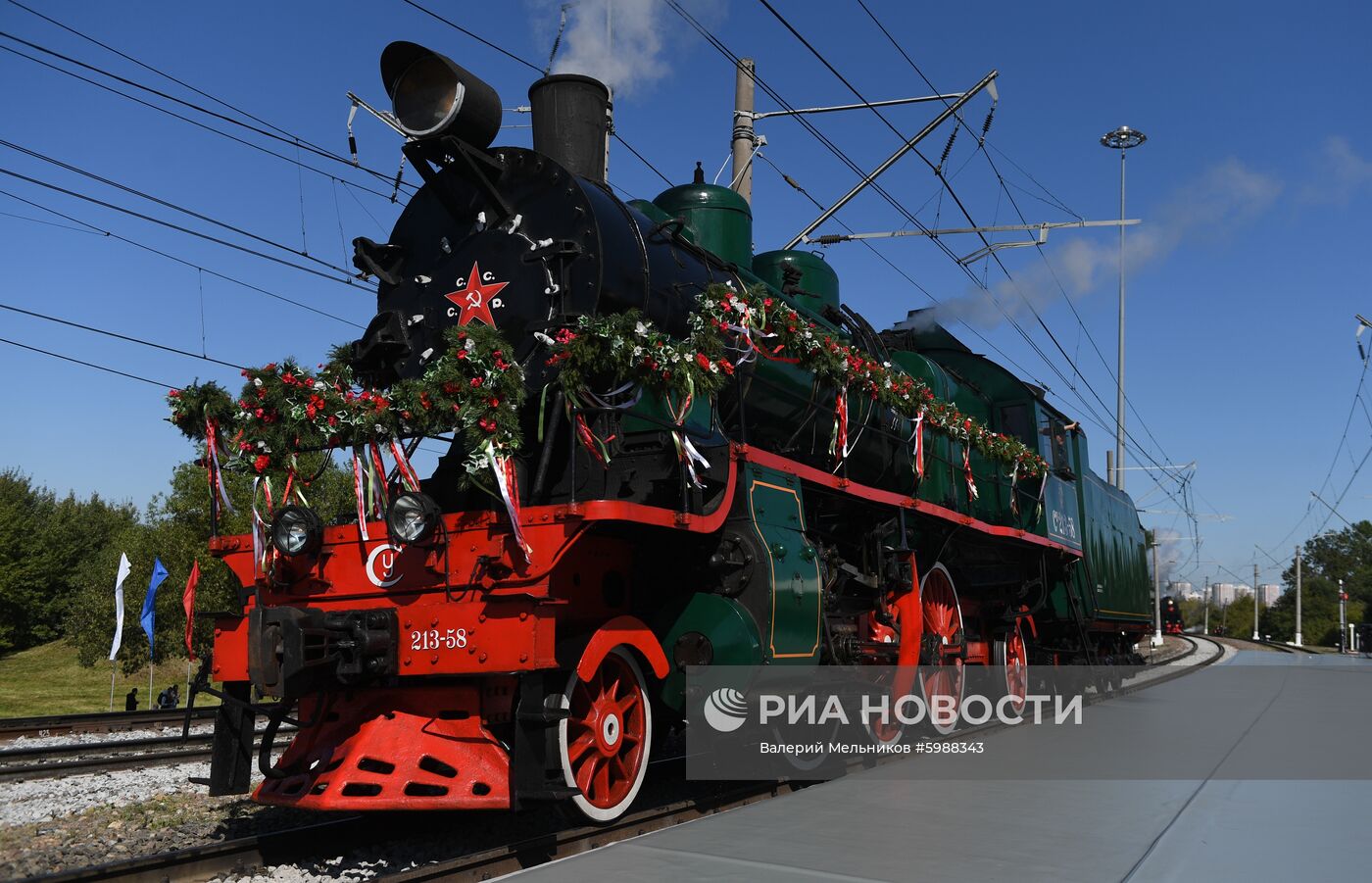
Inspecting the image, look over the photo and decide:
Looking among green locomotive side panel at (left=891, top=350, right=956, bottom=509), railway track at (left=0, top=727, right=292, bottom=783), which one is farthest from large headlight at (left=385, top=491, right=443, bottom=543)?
green locomotive side panel at (left=891, top=350, right=956, bottom=509)

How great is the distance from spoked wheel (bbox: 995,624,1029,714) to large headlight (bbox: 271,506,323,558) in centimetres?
789

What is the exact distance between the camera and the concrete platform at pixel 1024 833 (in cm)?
446

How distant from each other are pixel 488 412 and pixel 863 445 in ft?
13.2

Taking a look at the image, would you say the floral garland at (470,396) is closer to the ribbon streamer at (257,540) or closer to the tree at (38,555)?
the ribbon streamer at (257,540)

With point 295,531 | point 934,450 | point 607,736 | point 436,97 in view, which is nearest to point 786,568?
point 607,736

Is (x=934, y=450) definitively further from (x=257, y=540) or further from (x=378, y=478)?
(x=257, y=540)

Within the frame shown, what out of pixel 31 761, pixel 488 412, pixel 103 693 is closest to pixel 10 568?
pixel 103 693

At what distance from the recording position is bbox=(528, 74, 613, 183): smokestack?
6.64m

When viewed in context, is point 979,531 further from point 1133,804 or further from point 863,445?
point 1133,804

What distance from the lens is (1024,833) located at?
522 centimetres

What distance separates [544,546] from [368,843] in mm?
2078

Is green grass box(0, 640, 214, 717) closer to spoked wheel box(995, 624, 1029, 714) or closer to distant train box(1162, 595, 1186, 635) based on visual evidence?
spoked wheel box(995, 624, 1029, 714)

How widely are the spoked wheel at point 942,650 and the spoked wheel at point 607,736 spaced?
138 inches

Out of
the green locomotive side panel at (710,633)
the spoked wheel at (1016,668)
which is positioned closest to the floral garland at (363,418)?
the green locomotive side panel at (710,633)
